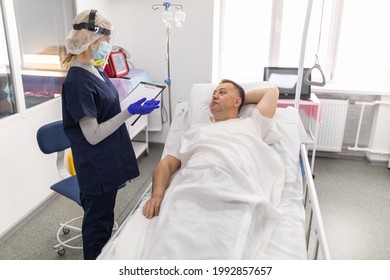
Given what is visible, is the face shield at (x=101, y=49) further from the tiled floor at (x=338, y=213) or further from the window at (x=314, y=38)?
the window at (x=314, y=38)

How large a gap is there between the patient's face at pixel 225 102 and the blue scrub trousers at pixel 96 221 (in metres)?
0.67

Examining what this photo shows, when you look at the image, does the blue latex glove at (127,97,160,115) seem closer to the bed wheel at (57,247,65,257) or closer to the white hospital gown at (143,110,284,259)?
the white hospital gown at (143,110,284,259)

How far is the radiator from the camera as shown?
3.26m

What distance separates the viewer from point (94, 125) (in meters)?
→ 1.59

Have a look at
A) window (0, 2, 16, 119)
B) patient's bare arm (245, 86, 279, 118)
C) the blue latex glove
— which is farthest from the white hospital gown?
window (0, 2, 16, 119)

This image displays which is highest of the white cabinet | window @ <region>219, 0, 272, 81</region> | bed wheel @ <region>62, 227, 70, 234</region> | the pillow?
window @ <region>219, 0, 272, 81</region>

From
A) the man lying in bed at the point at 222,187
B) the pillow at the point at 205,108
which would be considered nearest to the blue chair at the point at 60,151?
the man lying in bed at the point at 222,187

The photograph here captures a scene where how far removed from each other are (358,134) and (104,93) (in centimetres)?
252

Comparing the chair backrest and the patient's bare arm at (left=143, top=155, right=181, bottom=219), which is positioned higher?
the chair backrest

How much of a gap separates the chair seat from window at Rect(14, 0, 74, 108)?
720 mm

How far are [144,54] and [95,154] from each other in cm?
198

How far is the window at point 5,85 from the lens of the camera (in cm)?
223
